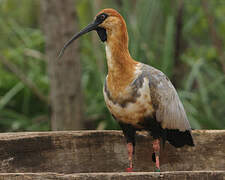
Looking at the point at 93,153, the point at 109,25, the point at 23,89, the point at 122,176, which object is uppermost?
the point at 109,25

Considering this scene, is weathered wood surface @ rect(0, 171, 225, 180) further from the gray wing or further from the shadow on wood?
the shadow on wood

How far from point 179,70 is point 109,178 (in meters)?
4.47

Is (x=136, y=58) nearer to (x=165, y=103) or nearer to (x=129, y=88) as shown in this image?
(x=165, y=103)

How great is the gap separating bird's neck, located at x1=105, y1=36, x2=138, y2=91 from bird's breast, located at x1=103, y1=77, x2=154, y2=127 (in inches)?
1.7

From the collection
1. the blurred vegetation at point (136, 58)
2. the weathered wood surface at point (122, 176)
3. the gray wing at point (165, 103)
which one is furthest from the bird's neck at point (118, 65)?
the blurred vegetation at point (136, 58)

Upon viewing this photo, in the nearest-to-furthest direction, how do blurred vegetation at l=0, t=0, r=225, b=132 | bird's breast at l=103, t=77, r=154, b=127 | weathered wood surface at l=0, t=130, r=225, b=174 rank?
bird's breast at l=103, t=77, r=154, b=127 < weathered wood surface at l=0, t=130, r=225, b=174 < blurred vegetation at l=0, t=0, r=225, b=132

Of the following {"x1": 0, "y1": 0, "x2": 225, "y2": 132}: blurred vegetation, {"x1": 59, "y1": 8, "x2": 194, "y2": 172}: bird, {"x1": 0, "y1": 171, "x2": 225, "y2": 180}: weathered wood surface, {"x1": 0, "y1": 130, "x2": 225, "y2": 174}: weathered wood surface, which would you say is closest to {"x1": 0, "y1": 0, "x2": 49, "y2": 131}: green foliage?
{"x1": 0, "y1": 0, "x2": 225, "y2": 132}: blurred vegetation

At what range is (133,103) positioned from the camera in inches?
94.8

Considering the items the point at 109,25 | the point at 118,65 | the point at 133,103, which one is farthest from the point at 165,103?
the point at 109,25

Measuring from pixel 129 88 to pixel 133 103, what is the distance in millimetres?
87

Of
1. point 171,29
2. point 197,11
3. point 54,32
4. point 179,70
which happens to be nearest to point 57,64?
point 54,32

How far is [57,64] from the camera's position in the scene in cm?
416

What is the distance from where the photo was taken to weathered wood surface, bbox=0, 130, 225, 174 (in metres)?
2.62

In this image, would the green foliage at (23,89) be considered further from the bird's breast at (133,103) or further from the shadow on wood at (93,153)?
the bird's breast at (133,103)
